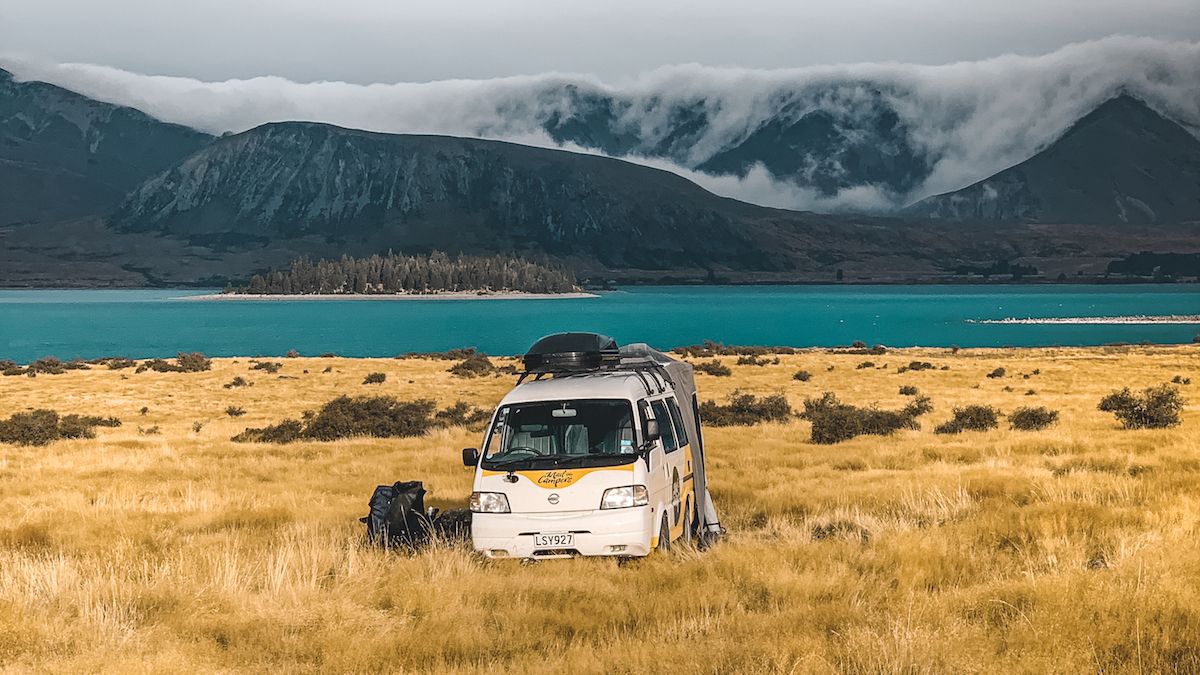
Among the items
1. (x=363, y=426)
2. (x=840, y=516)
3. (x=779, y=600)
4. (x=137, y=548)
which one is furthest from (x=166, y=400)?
(x=779, y=600)

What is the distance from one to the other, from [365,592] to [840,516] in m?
7.15

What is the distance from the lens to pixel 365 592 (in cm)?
1091

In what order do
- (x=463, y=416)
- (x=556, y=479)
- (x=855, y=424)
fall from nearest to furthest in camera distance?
(x=556, y=479)
(x=855, y=424)
(x=463, y=416)

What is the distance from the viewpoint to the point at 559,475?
12250mm

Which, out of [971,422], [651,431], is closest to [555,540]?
[651,431]

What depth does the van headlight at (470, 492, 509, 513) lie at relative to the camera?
486 inches

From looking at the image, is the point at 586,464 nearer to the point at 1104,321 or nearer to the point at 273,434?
the point at 273,434

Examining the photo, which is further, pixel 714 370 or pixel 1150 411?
pixel 714 370

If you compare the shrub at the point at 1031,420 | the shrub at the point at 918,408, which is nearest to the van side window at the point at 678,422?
the shrub at the point at 1031,420

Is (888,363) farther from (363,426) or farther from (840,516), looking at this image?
(840,516)

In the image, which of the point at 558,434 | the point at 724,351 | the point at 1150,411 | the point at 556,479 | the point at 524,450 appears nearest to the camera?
the point at 556,479

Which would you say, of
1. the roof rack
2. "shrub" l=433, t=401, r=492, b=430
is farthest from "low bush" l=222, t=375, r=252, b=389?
the roof rack

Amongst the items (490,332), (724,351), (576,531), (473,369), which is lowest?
(490,332)

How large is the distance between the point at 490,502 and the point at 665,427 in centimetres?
297
